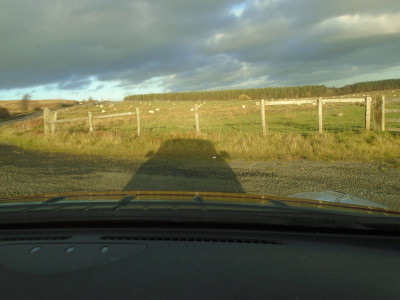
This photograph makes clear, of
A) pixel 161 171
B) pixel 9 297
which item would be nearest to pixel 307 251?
pixel 9 297

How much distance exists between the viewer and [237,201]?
10.1 feet

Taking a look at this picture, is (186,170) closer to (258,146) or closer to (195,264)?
(258,146)

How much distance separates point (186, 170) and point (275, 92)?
94.2m

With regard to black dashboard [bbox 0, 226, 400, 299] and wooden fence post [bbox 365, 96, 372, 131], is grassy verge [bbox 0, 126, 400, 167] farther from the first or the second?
black dashboard [bbox 0, 226, 400, 299]

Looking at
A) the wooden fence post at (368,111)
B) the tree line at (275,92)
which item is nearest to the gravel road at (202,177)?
the wooden fence post at (368,111)

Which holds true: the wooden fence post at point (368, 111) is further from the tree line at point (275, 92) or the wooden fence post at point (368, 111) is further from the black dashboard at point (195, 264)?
the tree line at point (275, 92)

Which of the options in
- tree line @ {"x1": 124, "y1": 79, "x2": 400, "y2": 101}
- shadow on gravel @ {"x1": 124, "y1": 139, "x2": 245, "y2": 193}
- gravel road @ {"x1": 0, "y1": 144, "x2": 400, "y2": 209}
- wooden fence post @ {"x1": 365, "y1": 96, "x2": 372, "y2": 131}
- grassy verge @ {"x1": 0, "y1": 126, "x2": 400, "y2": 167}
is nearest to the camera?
gravel road @ {"x1": 0, "y1": 144, "x2": 400, "y2": 209}

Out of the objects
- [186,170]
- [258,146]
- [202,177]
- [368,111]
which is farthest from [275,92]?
[202,177]

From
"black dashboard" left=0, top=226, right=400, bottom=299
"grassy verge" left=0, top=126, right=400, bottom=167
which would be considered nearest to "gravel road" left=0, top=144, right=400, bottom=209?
"grassy verge" left=0, top=126, right=400, bottom=167

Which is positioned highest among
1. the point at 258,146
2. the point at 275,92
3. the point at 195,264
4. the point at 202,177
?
the point at 275,92

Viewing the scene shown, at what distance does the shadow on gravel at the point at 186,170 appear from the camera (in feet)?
22.6

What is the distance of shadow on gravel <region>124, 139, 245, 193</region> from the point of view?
22.6 ft

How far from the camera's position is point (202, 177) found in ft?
25.7

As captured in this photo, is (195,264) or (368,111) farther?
(368,111)
